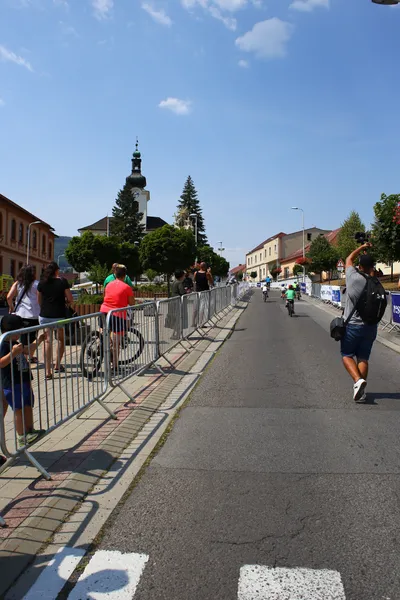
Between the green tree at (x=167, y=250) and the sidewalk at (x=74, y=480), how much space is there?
42.9 meters

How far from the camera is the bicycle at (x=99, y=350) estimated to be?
5457mm

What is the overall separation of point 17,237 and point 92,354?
54087mm

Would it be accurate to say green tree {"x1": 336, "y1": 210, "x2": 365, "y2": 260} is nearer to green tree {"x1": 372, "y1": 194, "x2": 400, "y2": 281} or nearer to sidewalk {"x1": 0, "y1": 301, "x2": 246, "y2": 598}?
green tree {"x1": 372, "y1": 194, "x2": 400, "y2": 281}

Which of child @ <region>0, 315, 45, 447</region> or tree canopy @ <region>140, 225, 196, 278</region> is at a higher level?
tree canopy @ <region>140, 225, 196, 278</region>

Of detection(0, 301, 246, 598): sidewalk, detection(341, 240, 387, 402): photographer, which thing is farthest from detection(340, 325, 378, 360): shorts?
detection(0, 301, 246, 598): sidewalk

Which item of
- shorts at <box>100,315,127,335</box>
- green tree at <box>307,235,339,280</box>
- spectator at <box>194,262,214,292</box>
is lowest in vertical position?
shorts at <box>100,315,127,335</box>

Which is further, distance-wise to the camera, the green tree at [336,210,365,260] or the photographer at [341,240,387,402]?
the green tree at [336,210,365,260]

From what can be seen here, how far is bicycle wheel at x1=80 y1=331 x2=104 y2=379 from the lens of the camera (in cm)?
540

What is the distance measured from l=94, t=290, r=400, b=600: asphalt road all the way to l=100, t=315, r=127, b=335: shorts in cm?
129

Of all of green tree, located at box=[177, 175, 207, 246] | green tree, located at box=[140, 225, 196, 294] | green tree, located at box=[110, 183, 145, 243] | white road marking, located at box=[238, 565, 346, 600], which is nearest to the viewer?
white road marking, located at box=[238, 565, 346, 600]

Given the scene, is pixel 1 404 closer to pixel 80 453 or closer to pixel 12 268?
pixel 80 453

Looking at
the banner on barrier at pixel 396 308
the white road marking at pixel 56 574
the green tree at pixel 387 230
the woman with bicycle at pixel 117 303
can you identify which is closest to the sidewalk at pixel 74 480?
the white road marking at pixel 56 574

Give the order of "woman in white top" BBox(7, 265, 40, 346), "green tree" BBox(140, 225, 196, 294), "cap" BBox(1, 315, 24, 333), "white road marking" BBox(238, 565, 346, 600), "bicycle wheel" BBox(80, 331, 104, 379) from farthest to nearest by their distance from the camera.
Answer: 1. "green tree" BBox(140, 225, 196, 294)
2. "woman in white top" BBox(7, 265, 40, 346)
3. "bicycle wheel" BBox(80, 331, 104, 379)
4. "cap" BBox(1, 315, 24, 333)
5. "white road marking" BBox(238, 565, 346, 600)

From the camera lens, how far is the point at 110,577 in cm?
276
